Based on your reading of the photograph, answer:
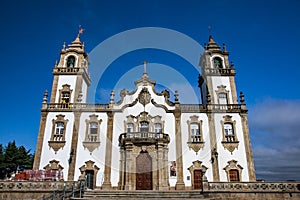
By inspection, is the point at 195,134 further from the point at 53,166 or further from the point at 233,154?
the point at 53,166

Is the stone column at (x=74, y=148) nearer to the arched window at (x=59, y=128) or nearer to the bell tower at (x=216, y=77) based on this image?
the arched window at (x=59, y=128)

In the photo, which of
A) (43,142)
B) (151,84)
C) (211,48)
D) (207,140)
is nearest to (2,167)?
(43,142)

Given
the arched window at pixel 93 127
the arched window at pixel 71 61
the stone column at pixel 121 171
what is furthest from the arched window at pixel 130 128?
the arched window at pixel 71 61

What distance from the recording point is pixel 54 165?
20406 mm

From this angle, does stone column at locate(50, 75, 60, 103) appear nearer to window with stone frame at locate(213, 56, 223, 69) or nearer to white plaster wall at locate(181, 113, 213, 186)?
white plaster wall at locate(181, 113, 213, 186)

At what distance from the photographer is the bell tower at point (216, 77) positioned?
2381 cm

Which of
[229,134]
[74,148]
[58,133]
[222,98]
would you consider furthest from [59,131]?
[222,98]

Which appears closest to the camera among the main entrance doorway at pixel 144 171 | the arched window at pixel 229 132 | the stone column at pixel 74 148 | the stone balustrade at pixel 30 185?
the stone balustrade at pixel 30 185

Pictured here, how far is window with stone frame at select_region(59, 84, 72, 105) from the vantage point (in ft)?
78.5

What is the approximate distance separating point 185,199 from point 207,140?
8.63m

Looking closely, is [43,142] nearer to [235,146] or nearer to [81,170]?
[81,170]

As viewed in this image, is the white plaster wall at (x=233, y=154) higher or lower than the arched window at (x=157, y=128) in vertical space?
lower

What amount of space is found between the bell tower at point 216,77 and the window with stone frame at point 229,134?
2361 millimetres

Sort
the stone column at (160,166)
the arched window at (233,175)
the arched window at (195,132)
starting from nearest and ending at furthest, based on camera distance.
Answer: the stone column at (160,166) → the arched window at (233,175) → the arched window at (195,132)
